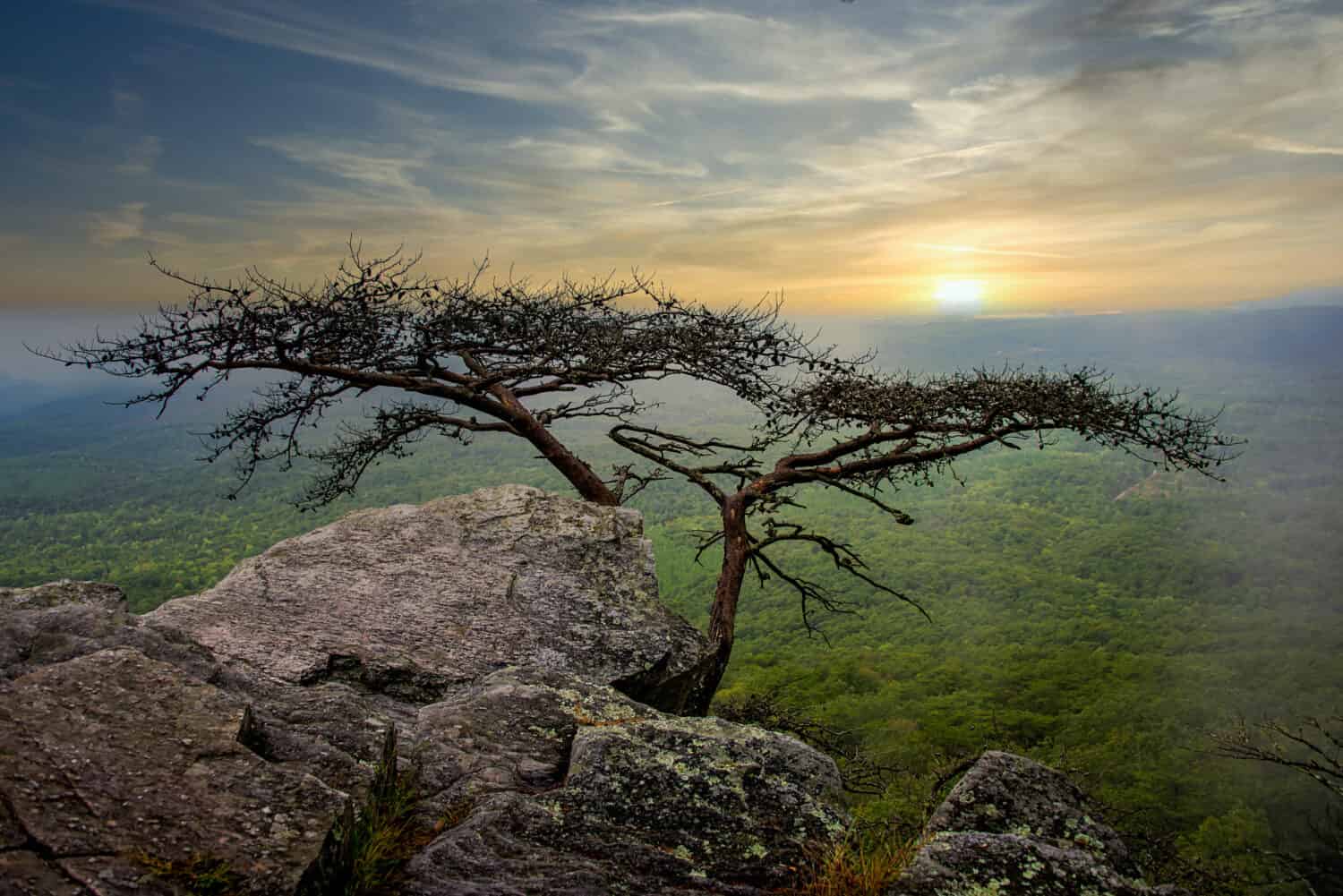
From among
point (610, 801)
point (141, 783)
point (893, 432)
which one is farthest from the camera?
point (893, 432)

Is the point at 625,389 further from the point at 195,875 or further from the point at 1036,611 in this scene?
the point at 1036,611

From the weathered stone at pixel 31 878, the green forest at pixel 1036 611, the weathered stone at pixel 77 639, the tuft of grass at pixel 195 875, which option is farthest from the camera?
the green forest at pixel 1036 611

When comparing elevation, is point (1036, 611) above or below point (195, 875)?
below

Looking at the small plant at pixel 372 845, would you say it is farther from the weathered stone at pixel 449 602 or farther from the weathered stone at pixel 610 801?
the weathered stone at pixel 449 602

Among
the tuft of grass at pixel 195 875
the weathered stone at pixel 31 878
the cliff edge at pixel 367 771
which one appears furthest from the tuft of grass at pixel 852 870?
the weathered stone at pixel 31 878

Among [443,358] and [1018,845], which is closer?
[1018,845]

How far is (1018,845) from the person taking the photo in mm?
3656

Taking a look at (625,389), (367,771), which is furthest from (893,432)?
(367,771)

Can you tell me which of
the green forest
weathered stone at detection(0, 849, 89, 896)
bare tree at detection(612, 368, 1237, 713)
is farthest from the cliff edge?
bare tree at detection(612, 368, 1237, 713)

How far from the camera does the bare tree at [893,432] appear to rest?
10078mm

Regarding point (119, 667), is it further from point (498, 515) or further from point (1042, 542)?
point (1042, 542)

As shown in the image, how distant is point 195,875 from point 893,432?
34.4 ft

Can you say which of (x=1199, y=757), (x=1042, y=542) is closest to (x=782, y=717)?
(x=1199, y=757)

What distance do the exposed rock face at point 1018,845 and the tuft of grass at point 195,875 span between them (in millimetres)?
2932
